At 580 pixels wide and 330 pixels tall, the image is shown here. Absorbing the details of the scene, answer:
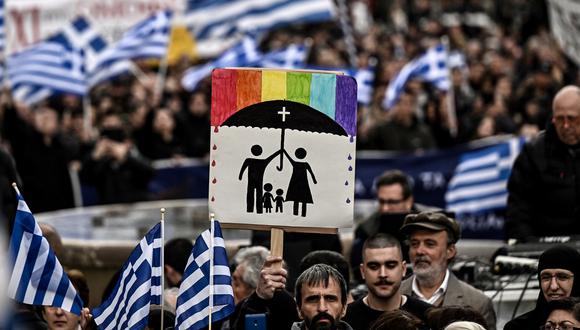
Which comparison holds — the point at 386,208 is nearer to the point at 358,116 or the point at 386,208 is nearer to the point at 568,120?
the point at 568,120

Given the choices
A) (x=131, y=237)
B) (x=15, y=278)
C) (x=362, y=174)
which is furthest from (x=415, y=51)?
(x=15, y=278)

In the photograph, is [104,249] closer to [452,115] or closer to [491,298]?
[491,298]

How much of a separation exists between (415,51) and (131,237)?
45.0ft

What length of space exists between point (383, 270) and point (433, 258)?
2.34 ft

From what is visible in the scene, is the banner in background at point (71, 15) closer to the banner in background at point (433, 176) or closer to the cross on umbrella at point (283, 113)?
the banner in background at point (433, 176)

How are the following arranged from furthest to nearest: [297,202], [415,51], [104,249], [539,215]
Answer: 1. [415,51]
2. [104,249]
3. [539,215]
4. [297,202]

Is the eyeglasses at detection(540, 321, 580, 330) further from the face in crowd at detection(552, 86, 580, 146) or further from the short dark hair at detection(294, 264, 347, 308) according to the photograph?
the face in crowd at detection(552, 86, 580, 146)

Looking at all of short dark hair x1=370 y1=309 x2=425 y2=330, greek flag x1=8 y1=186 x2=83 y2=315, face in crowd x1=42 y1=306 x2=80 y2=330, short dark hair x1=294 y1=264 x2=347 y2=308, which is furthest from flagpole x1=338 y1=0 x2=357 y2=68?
greek flag x1=8 y1=186 x2=83 y2=315

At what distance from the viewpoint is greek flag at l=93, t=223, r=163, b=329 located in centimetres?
940

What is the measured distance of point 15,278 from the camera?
8.84m

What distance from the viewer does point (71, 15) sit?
95.8 ft

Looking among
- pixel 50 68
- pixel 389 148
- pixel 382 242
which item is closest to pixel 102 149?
pixel 50 68

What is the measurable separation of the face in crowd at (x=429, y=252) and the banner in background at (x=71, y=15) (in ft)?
48.5

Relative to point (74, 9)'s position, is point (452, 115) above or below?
below
